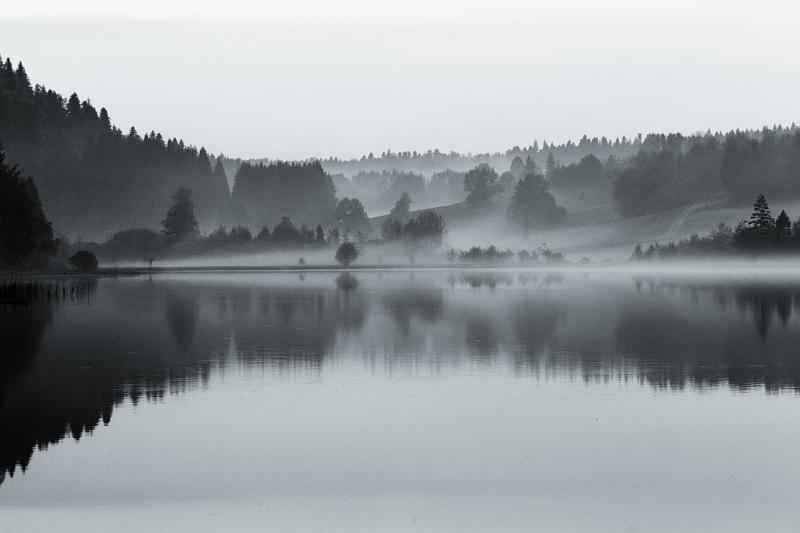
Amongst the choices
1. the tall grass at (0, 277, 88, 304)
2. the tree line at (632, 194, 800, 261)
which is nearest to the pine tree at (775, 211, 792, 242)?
the tree line at (632, 194, 800, 261)

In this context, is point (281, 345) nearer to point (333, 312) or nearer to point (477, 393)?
point (477, 393)

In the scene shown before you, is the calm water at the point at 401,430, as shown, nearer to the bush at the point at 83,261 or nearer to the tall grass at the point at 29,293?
the tall grass at the point at 29,293

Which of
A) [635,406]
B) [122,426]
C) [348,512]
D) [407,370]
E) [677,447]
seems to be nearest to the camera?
[348,512]

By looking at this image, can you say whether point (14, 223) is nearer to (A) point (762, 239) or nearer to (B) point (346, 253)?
(B) point (346, 253)

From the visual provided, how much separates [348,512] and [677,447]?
8281 mm

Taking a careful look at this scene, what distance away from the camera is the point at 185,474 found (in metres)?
20.0

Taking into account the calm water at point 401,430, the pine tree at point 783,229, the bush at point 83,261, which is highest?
the pine tree at point 783,229

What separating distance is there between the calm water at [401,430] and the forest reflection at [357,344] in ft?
0.64

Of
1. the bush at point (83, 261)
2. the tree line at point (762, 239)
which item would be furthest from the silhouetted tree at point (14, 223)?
the tree line at point (762, 239)

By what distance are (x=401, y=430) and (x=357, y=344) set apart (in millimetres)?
19578

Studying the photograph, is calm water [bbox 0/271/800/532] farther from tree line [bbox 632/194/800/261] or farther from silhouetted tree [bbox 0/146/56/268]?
tree line [bbox 632/194/800/261]

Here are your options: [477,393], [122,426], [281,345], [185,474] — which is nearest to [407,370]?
[477,393]

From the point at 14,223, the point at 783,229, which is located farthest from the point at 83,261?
the point at 783,229

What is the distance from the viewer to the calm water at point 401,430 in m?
17.6
